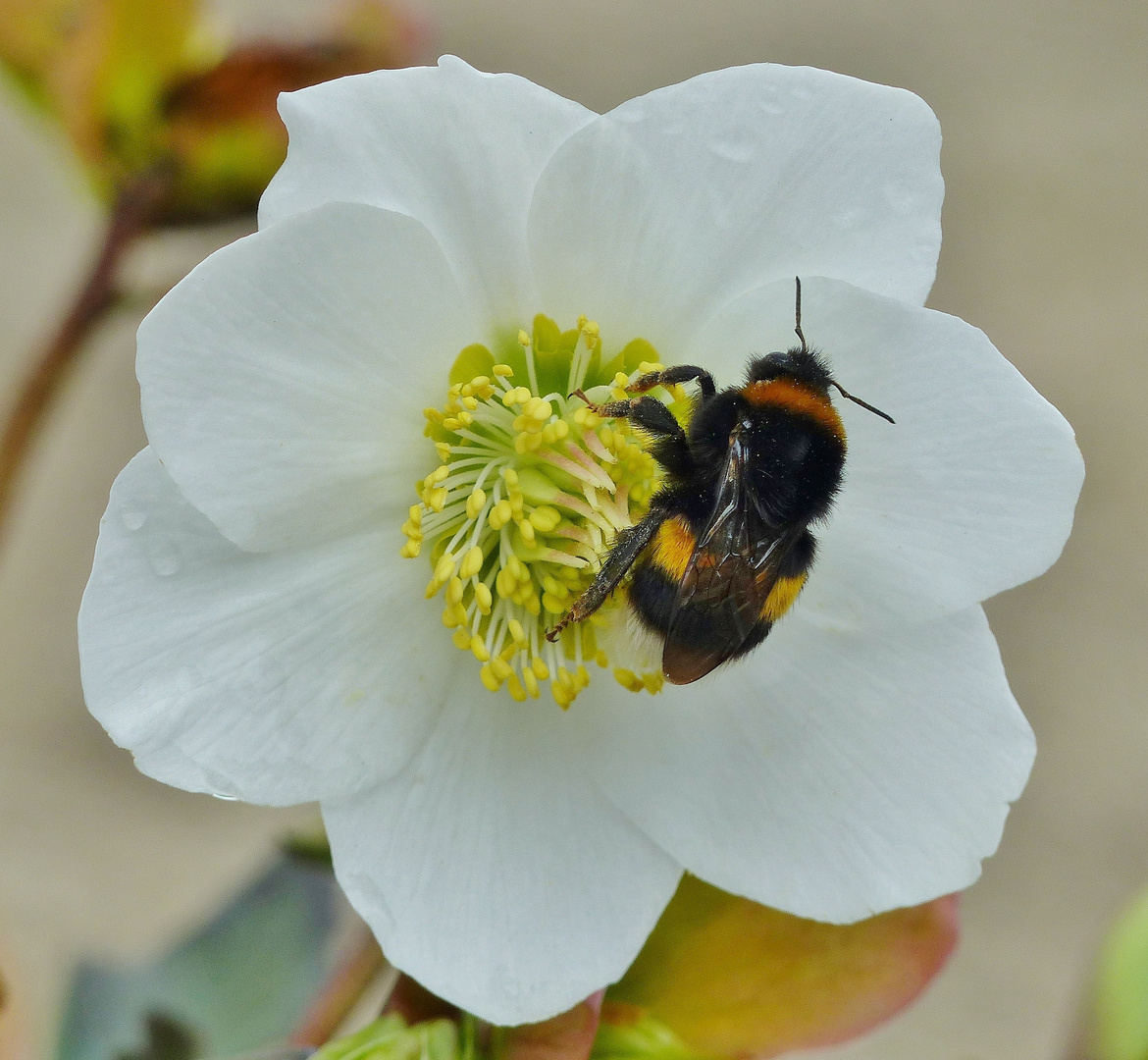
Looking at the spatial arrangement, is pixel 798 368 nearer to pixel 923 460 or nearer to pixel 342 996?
pixel 923 460

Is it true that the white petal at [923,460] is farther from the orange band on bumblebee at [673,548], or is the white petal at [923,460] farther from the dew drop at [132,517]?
the dew drop at [132,517]

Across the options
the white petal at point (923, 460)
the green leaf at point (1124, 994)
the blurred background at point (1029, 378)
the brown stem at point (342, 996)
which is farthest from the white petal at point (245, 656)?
the blurred background at point (1029, 378)

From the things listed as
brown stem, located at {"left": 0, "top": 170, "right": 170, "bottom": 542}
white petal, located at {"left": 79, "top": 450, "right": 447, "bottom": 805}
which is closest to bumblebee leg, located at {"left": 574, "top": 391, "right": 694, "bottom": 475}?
white petal, located at {"left": 79, "top": 450, "right": 447, "bottom": 805}

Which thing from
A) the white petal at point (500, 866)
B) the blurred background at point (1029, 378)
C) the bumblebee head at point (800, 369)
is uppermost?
the bumblebee head at point (800, 369)

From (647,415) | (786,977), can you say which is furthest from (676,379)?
(786,977)

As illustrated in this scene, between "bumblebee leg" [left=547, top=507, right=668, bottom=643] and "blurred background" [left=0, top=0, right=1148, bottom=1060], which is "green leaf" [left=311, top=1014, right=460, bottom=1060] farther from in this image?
"blurred background" [left=0, top=0, right=1148, bottom=1060]

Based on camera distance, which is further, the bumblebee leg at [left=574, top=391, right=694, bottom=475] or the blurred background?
the blurred background
